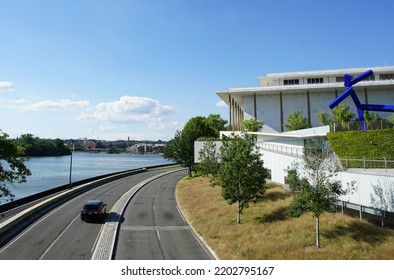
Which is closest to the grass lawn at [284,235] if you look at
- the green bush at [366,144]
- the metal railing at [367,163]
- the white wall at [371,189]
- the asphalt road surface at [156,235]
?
the asphalt road surface at [156,235]

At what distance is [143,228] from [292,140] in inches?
1115

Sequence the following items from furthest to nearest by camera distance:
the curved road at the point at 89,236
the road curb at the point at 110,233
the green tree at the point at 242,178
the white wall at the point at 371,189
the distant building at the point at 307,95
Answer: the distant building at the point at 307,95, the green tree at the point at 242,178, the curved road at the point at 89,236, the road curb at the point at 110,233, the white wall at the point at 371,189

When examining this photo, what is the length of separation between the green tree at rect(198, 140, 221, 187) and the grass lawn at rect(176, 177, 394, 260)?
537 inches

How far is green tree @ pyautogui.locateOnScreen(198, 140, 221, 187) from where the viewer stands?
1708 inches

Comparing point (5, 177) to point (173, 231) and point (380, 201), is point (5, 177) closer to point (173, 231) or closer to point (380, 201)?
point (173, 231)

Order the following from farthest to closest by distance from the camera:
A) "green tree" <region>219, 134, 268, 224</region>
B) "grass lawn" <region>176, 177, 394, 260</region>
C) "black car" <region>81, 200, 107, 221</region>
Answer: "black car" <region>81, 200, 107, 221</region>
"green tree" <region>219, 134, 268, 224</region>
"grass lawn" <region>176, 177, 394, 260</region>

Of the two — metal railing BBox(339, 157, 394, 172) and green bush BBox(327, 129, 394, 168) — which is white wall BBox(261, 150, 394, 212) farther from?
green bush BBox(327, 129, 394, 168)

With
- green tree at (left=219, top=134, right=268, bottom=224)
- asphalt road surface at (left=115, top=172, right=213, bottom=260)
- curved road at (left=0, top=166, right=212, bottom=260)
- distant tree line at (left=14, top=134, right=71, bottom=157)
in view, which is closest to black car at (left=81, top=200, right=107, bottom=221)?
curved road at (left=0, top=166, right=212, bottom=260)

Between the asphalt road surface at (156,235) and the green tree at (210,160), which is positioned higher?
the green tree at (210,160)

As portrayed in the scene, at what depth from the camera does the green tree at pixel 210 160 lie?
43.4 meters

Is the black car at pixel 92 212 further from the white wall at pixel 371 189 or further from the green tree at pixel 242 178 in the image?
the white wall at pixel 371 189

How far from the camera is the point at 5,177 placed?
56.0 ft

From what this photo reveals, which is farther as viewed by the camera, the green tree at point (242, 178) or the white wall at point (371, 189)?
the green tree at point (242, 178)

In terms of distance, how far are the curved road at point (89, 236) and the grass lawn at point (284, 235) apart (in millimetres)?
1669
